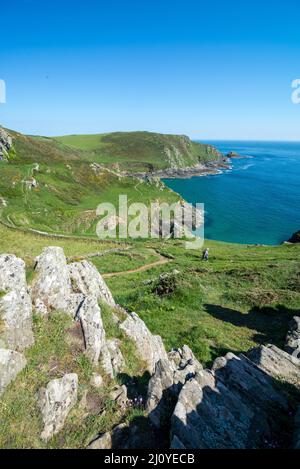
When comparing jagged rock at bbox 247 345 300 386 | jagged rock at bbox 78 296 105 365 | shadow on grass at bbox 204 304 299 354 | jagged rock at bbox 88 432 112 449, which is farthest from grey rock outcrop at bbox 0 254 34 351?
shadow on grass at bbox 204 304 299 354

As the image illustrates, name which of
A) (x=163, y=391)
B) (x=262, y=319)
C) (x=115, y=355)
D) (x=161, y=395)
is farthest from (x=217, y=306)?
(x=161, y=395)

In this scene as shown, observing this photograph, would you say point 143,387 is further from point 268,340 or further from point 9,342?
point 268,340

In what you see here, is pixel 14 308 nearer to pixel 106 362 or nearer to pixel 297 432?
pixel 106 362

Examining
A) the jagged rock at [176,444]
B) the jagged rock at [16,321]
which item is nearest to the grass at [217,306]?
the jagged rock at [176,444]

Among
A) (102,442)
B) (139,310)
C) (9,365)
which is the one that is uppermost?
(9,365)

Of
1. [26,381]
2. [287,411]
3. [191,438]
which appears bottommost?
[287,411]

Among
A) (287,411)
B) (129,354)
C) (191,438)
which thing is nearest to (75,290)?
(129,354)

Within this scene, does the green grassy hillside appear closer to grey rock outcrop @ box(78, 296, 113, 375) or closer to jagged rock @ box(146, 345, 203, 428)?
grey rock outcrop @ box(78, 296, 113, 375)
